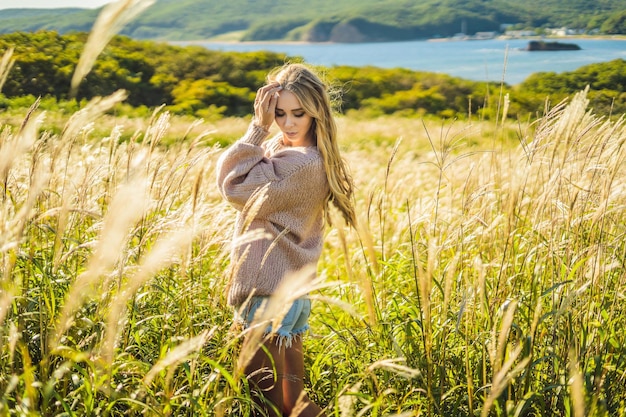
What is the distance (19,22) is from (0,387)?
29.1m

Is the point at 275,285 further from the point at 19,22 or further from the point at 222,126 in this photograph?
the point at 19,22

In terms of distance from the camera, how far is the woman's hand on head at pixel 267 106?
2473 millimetres

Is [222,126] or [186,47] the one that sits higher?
[186,47]

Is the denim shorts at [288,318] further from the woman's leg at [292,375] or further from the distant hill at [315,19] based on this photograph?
the distant hill at [315,19]

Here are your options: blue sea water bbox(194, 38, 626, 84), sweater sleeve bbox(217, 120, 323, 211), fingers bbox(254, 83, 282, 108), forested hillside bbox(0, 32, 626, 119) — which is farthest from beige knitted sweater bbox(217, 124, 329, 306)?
forested hillside bbox(0, 32, 626, 119)

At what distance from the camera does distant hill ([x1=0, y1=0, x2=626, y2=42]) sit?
36531 millimetres

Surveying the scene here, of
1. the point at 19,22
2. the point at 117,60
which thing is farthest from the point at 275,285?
the point at 19,22

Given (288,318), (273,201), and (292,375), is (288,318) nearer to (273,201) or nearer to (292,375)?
(292,375)

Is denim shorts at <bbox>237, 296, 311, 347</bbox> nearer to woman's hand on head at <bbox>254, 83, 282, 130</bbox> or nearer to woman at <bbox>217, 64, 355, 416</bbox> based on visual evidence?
woman at <bbox>217, 64, 355, 416</bbox>

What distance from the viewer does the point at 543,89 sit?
15.4 meters

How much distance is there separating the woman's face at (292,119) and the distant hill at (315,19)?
12.7 meters

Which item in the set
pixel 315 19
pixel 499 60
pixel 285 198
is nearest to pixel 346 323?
pixel 285 198

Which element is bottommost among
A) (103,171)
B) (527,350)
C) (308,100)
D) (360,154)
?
(360,154)

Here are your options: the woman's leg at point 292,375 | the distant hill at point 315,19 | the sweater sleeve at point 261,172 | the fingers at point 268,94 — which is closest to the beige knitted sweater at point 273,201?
the sweater sleeve at point 261,172
